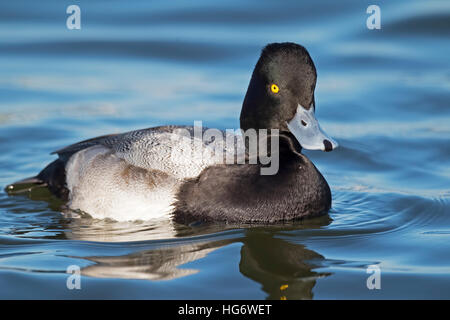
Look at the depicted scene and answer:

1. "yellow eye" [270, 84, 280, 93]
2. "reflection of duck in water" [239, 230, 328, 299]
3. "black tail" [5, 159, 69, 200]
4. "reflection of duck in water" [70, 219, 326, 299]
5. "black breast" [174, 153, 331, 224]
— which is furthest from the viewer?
"black tail" [5, 159, 69, 200]

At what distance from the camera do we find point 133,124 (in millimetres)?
8547

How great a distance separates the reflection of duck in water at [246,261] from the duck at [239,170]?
183 millimetres

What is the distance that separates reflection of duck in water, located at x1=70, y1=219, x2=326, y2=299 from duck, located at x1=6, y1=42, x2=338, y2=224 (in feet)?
0.60

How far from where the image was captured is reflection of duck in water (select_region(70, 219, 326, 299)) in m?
4.91

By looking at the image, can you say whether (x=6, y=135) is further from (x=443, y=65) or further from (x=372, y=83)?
(x=443, y=65)

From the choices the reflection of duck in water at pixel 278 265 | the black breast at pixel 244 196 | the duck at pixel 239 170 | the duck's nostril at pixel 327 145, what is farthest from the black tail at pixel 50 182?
the duck's nostril at pixel 327 145

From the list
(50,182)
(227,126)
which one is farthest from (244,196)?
(227,126)

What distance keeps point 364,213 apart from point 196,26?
577 cm

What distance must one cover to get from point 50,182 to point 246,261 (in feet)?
7.04

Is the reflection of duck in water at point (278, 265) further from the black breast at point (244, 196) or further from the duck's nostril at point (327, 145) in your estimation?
the duck's nostril at point (327, 145)

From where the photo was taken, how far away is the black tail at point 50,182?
6.45m

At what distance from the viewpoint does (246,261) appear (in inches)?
207

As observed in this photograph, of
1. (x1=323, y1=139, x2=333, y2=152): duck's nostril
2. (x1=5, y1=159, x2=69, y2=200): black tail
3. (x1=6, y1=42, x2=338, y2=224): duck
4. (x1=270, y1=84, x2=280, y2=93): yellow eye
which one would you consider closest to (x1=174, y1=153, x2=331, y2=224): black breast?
(x1=6, y1=42, x2=338, y2=224): duck

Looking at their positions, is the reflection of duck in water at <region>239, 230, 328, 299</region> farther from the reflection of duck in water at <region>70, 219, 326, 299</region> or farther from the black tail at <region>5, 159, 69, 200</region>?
the black tail at <region>5, 159, 69, 200</region>
